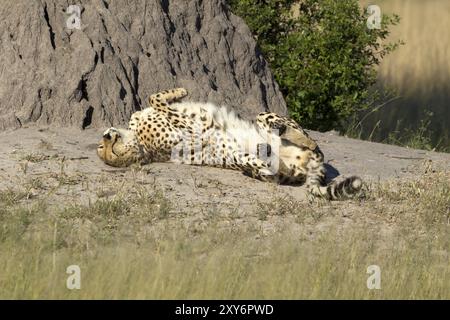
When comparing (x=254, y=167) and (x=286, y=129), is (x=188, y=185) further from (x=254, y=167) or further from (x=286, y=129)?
(x=286, y=129)

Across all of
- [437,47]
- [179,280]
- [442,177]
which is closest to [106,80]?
[442,177]

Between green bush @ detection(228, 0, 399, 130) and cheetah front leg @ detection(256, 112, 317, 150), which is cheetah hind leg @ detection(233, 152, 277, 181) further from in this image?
green bush @ detection(228, 0, 399, 130)

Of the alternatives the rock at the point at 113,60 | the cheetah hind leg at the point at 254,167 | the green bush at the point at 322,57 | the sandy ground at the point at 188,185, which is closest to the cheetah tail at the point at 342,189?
the sandy ground at the point at 188,185

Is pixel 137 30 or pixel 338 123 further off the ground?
pixel 137 30

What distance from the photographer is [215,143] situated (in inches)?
355

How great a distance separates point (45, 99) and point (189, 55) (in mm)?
1548

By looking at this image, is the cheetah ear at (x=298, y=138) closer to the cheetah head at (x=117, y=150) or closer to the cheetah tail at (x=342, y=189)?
the cheetah tail at (x=342, y=189)

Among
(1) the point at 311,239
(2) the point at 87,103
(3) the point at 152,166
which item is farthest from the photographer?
(2) the point at 87,103

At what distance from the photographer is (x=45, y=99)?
9352 millimetres

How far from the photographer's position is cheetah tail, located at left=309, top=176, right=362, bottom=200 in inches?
324

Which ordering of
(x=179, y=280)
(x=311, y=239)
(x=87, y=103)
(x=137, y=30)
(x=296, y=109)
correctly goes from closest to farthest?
1. (x=179, y=280)
2. (x=311, y=239)
3. (x=87, y=103)
4. (x=137, y=30)
5. (x=296, y=109)

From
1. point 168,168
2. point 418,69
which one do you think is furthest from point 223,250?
point 418,69

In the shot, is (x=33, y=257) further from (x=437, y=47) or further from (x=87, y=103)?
(x=437, y=47)

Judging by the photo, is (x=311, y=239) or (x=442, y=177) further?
(x=442, y=177)
